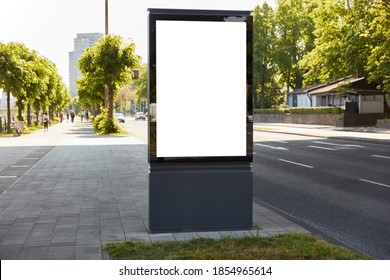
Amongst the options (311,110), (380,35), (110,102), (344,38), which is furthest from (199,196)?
(311,110)

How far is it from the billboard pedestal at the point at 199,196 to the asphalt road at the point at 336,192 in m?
1.30

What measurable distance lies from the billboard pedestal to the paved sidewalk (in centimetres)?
17

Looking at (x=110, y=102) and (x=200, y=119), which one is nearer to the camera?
(x=200, y=119)

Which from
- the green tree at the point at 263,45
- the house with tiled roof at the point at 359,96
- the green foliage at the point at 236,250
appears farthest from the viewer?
the green tree at the point at 263,45

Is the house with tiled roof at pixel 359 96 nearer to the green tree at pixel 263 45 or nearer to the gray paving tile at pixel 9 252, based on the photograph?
the green tree at pixel 263 45

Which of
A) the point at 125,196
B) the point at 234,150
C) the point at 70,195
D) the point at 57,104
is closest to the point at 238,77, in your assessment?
the point at 234,150

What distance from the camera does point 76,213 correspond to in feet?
25.2

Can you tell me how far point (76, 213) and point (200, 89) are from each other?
281cm

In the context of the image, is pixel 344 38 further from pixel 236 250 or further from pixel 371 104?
pixel 236 250

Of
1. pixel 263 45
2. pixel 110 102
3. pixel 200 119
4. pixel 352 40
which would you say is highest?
pixel 263 45

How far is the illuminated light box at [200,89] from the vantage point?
6.22 m

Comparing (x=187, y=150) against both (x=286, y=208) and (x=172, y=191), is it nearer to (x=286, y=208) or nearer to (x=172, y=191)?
(x=172, y=191)

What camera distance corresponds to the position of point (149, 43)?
612 cm

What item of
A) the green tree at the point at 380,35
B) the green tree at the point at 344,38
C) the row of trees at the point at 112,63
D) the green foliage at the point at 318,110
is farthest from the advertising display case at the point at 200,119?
the green foliage at the point at 318,110
